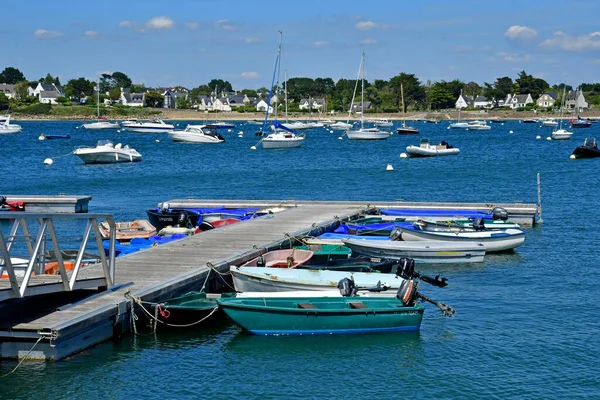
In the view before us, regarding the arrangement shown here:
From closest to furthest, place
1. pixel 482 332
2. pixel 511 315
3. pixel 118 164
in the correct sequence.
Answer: pixel 482 332 → pixel 511 315 → pixel 118 164

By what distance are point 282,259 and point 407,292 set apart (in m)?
5.18

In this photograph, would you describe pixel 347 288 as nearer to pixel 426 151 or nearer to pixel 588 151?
pixel 426 151

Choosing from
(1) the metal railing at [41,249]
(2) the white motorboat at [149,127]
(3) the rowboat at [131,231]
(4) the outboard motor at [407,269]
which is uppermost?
(1) the metal railing at [41,249]

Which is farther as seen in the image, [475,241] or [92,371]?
[475,241]

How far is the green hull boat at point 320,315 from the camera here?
19078mm

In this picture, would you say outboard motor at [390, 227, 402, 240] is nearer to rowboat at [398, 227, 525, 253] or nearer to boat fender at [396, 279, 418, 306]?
rowboat at [398, 227, 525, 253]

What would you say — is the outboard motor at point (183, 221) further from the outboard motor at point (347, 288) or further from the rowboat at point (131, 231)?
the outboard motor at point (347, 288)

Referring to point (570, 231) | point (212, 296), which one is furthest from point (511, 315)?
point (570, 231)

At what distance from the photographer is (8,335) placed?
16547 millimetres

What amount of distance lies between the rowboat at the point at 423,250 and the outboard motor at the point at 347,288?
21.0 ft

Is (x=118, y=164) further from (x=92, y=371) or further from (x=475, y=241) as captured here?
(x=92, y=371)

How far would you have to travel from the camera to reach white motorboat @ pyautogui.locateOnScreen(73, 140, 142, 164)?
70.2 m

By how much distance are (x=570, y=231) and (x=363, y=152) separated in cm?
5834

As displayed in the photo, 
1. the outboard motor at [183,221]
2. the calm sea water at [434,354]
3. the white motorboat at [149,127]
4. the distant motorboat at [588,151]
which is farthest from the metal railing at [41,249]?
the white motorboat at [149,127]
